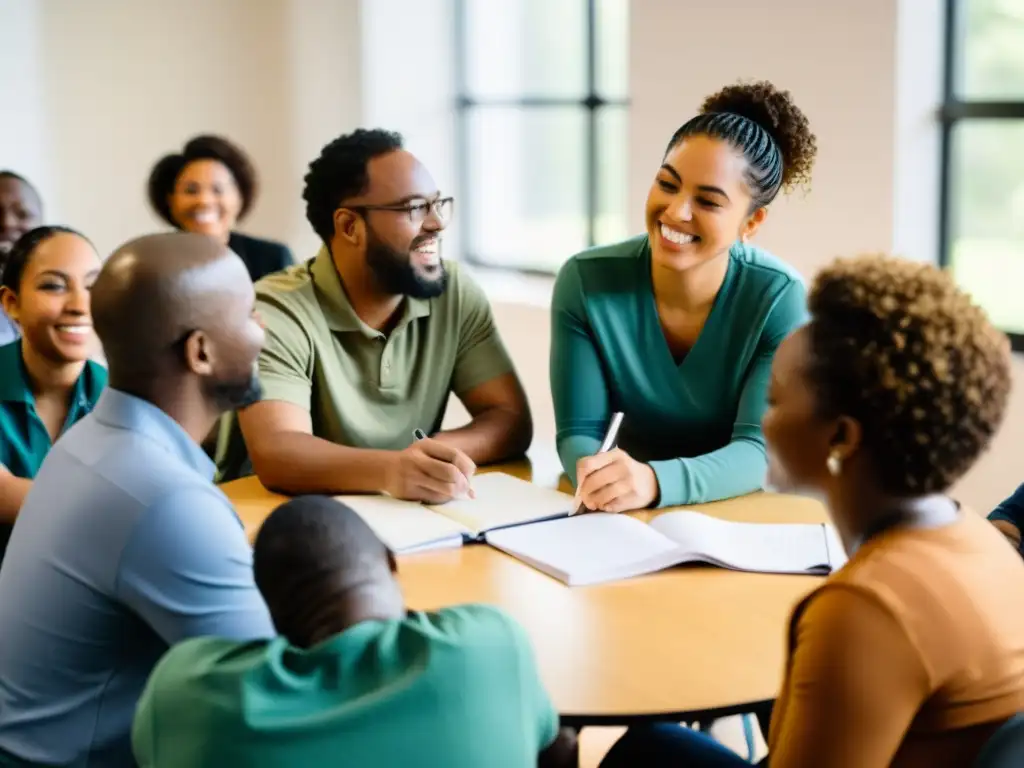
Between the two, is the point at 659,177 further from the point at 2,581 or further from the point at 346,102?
the point at 346,102

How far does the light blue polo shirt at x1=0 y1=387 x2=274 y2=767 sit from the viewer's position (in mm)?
1446

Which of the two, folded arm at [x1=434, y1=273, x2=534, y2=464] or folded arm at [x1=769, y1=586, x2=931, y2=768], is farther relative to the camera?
folded arm at [x1=434, y1=273, x2=534, y2=464]

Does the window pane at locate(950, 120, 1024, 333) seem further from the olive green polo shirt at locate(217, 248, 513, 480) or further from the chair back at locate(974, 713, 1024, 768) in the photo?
the chair back at locate(974, 713, 1024, 768)

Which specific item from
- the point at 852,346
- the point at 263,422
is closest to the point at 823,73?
the point at 263,422

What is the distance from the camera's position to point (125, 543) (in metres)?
1.45

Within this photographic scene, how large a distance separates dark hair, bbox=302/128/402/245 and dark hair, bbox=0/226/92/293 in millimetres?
525

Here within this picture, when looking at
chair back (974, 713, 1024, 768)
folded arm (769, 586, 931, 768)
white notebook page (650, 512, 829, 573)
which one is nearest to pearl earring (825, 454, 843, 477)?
folded arm (769, 586, 931, 768)

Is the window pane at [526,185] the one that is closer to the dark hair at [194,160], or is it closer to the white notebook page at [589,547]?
the dark hair at [194,160]

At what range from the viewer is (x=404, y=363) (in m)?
2.65

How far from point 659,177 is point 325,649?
1602 millimetres

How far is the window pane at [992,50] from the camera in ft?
11.2

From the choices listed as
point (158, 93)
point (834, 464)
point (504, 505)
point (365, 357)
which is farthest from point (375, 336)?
point (158, 93)

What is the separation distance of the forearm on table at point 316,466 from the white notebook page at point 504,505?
143mm

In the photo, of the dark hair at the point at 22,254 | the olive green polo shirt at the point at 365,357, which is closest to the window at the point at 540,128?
the olive green polo shirt at the point at 365,357
